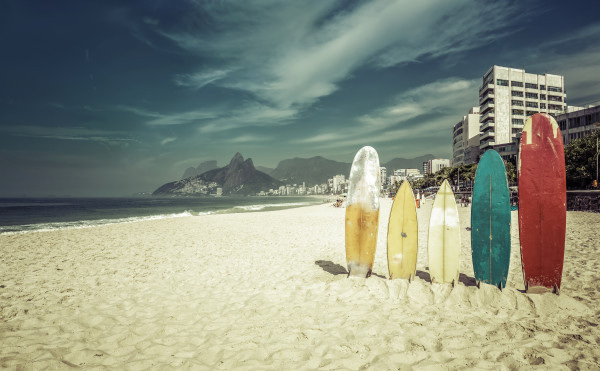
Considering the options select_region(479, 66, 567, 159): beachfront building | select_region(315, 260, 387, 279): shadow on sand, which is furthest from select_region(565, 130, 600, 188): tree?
select_region(479, 66, 567, 159): beachfront building

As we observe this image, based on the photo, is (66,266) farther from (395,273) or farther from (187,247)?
(395,273)

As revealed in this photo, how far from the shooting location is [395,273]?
499cm

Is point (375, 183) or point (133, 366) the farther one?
point (375, 183)

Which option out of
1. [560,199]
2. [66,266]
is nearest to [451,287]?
[560,199]

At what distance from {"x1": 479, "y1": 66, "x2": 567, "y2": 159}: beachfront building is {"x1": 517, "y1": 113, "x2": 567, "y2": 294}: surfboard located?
2870 inches

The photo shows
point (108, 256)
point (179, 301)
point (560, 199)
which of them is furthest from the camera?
point (108, 256)

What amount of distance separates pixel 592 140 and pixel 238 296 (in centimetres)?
3857

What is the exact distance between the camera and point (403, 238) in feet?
16.4

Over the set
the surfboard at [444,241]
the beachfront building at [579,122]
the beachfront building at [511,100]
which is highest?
the beachfront building at [511,100]

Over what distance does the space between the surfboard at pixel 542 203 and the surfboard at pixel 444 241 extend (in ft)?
2.93

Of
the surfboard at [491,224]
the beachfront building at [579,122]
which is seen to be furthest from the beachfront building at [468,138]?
the surfboard at [491,224]

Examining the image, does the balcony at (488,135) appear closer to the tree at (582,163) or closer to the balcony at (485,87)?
the balcony at (485,87)

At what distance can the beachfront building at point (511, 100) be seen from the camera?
6744 centimetres

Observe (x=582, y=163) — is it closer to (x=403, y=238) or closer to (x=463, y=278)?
(x=463, y=278)
